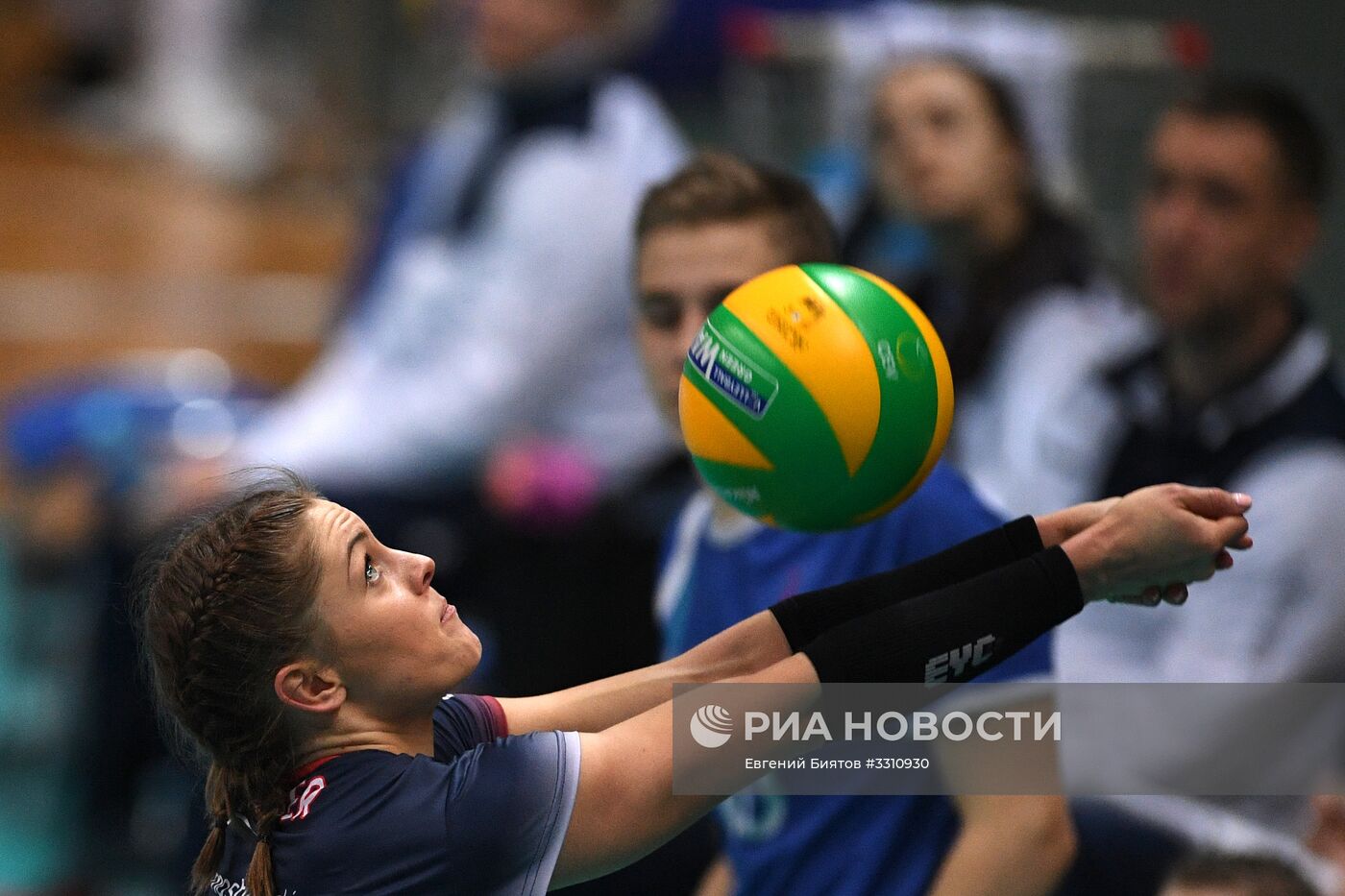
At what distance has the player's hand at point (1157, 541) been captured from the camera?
1.55m

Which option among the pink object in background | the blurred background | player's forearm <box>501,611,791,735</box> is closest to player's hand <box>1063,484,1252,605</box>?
player's forearm <box>501,611,791,735</box>

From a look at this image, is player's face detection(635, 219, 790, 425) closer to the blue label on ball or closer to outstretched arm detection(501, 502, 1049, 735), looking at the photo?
the blue label on ball

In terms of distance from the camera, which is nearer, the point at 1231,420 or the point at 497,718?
the point at 497,718

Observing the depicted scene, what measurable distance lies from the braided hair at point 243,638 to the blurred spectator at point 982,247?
1612 mm

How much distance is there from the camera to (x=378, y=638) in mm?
1518

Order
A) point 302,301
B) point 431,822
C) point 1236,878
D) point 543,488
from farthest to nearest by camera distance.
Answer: point 302,301, point 543,488, point 1236,878, point 431,822

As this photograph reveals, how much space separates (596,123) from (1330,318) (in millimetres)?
1795

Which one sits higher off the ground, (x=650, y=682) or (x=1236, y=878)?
(x=650, y=682)

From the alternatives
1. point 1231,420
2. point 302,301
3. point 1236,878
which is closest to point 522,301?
point 1231,420

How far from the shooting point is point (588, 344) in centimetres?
422

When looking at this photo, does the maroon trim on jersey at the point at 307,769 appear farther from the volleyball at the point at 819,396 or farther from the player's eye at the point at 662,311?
the player's eye at the point at 662,311

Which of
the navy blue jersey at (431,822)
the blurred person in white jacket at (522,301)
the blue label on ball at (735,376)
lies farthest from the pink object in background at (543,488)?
the navy blue jersey at (431,822)

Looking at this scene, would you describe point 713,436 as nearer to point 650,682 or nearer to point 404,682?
point 650,682

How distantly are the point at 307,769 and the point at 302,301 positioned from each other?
6.11 m
